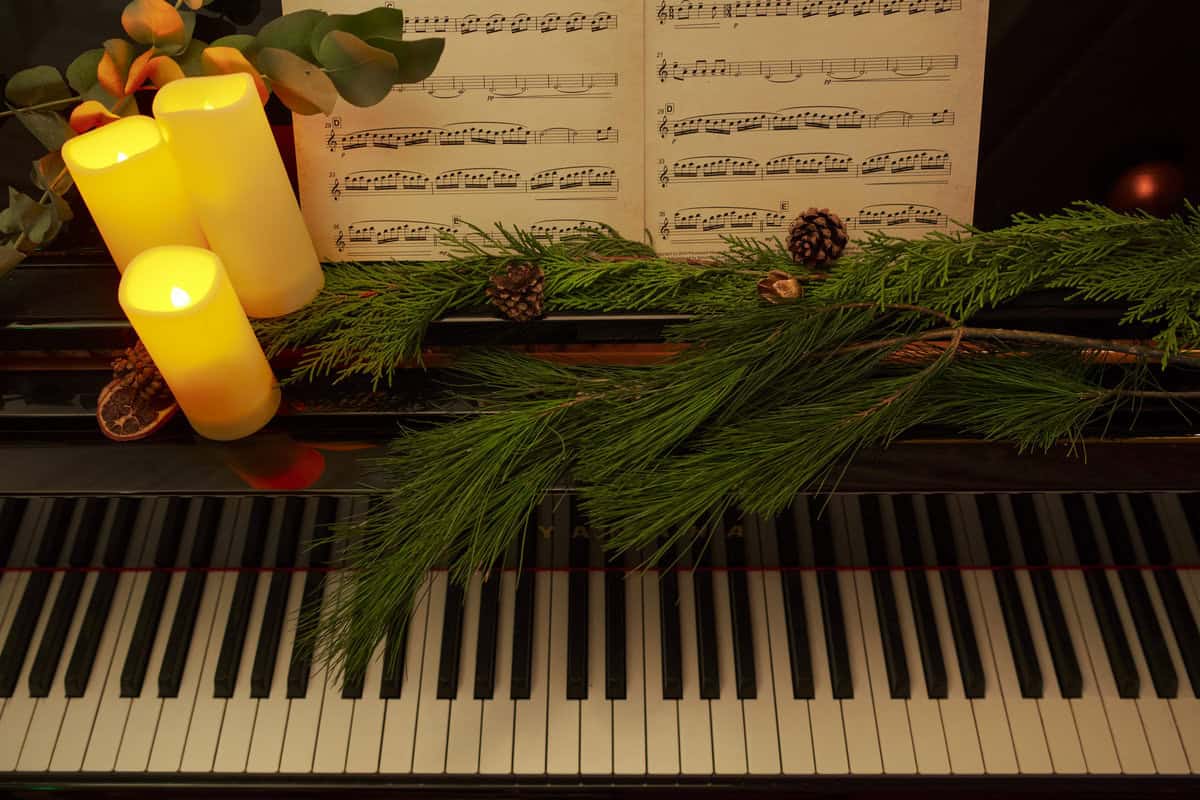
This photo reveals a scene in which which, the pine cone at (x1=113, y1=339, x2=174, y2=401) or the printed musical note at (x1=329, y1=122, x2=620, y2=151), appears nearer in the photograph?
the pine cone at (x1=113, y1=339, x2=174, y2=401)

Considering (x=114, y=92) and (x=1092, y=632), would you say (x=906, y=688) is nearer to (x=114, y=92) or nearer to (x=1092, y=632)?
(x=1092, y=632)

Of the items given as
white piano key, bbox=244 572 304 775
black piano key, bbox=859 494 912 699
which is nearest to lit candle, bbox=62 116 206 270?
white piano key, bbox=244 572 304 775

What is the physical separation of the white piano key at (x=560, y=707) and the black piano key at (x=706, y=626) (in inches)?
7.7

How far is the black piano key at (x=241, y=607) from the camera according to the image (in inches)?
50.8

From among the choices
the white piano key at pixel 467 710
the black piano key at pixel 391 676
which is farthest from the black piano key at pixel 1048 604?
the black piano key at pixel 391 676

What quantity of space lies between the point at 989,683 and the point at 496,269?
956 mm

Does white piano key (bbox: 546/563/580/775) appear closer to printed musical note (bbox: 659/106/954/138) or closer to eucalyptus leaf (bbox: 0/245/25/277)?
printed musical note (bbox: 659/106/954/138)

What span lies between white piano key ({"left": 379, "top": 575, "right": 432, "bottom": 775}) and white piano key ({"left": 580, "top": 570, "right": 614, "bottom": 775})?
24cm

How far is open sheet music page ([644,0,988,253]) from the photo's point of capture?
4.06 ft

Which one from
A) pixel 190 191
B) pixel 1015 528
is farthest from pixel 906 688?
pixel 190 191

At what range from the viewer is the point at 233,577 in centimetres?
138

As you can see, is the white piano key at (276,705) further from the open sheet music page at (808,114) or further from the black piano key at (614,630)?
the open sheet music page at (808,114)

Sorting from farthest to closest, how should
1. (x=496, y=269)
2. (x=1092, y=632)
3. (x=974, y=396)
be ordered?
(x=1092, y=632), (x=496, y=269), (x=974, y=396)

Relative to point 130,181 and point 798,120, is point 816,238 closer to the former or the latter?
point 798,120
